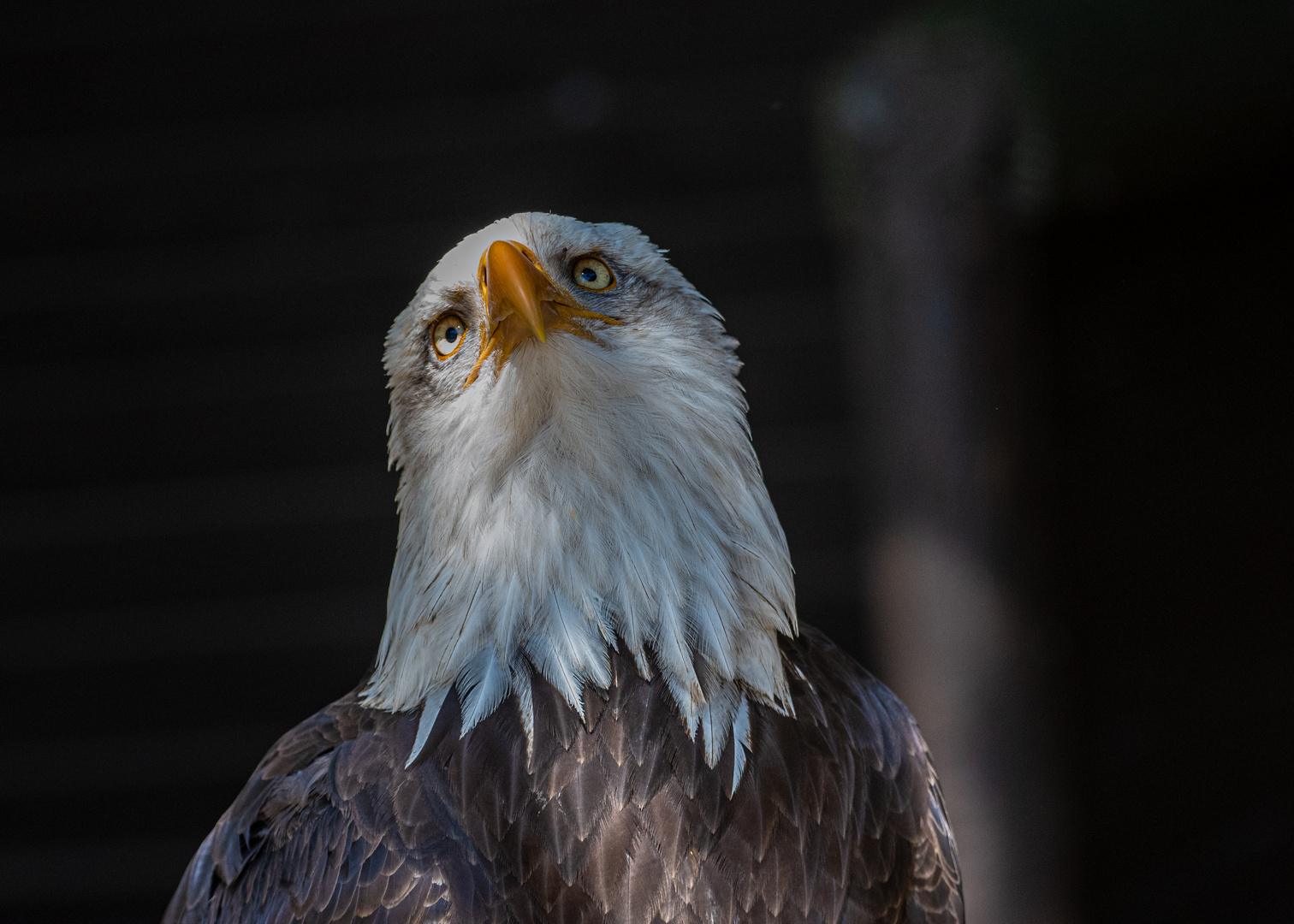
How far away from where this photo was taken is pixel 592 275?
1.33 m

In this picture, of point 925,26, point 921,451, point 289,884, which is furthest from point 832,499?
point 289,884

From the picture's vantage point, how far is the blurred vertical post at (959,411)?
171cm

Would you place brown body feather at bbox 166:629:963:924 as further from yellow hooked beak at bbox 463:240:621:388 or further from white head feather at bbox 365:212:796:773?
yellow hooked beak at bbox 463:240:621:388

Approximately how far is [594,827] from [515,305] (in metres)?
0.52

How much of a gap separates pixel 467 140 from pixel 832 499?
1.31 m

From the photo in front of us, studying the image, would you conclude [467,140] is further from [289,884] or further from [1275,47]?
[289,884]

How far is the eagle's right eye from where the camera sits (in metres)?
1.29

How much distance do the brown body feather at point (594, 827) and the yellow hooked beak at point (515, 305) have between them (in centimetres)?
35

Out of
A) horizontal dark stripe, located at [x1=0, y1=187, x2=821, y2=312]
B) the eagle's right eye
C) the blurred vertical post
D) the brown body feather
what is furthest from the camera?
horizontal dark stripe, located at [x1=0, y1=187, x2=821, y2=312]

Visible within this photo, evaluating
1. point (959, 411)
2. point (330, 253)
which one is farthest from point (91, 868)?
point (959, 411)

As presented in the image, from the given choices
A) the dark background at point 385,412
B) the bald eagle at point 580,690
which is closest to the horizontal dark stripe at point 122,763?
the dark background at point 385,412

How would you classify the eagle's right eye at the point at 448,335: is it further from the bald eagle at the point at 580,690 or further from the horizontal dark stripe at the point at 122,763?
the horizontal dark stripe at the point at 122,763

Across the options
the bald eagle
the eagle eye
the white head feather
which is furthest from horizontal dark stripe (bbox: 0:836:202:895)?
the eagle eye

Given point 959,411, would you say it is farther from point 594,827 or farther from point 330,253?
point 330,253
